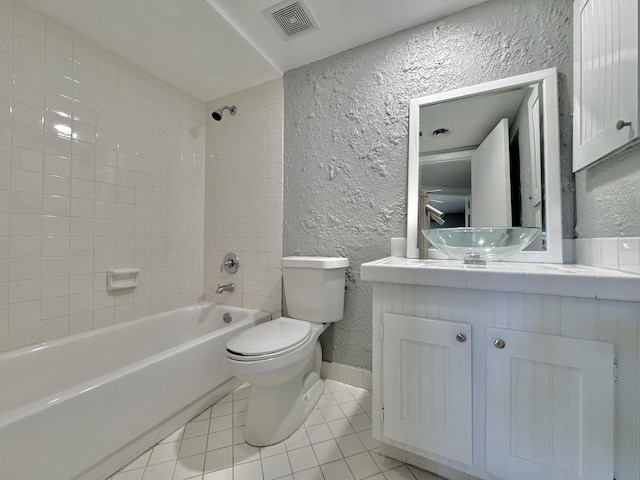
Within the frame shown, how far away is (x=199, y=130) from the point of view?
207 cm

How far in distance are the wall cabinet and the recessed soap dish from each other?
1.54 m

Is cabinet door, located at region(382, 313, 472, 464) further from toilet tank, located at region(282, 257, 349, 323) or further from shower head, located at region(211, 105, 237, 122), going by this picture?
shower head, located at region(211, 105, 237, 122)

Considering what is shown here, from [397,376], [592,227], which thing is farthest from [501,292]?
[592,227]

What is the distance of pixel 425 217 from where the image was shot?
4.44 feet

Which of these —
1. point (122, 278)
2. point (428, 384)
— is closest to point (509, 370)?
point (428, 384)

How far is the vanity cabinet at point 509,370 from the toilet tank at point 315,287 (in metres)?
0.49

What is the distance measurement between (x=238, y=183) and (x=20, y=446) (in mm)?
1625

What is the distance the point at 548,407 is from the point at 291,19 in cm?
199

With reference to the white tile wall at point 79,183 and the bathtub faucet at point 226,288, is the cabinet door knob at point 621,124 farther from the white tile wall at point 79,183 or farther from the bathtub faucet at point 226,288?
the white tile wall at point 79,183

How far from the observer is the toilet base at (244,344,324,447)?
110 cm

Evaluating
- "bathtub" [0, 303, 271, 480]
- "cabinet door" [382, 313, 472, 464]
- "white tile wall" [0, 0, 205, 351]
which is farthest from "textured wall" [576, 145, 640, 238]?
"white tile wall" [0, 0, 205, 351]

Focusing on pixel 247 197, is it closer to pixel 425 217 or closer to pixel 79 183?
pixel 79 183

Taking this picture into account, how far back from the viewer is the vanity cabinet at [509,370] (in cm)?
67

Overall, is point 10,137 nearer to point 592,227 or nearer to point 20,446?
point 20,446
